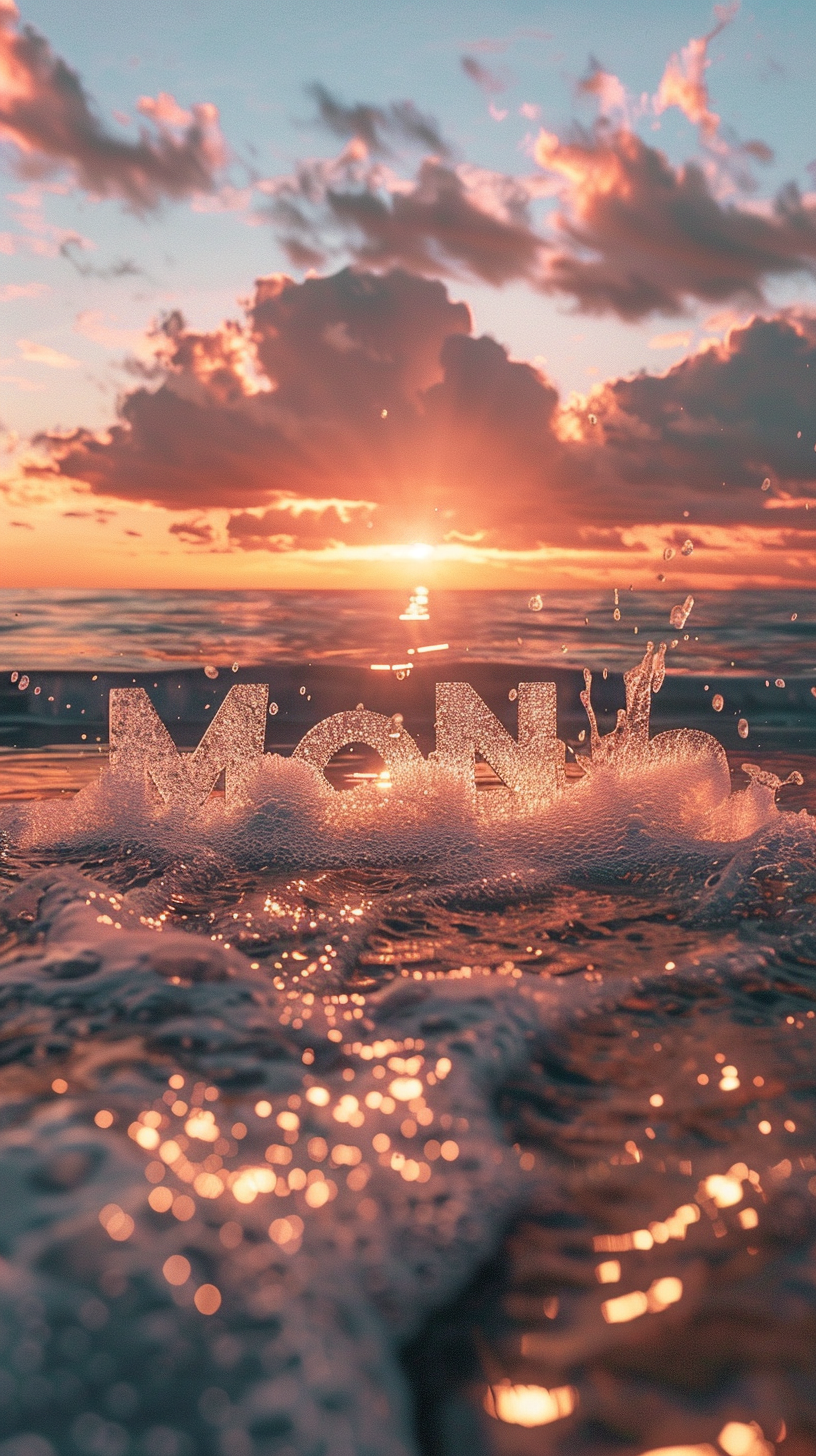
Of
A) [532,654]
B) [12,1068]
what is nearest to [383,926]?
[12,1068]

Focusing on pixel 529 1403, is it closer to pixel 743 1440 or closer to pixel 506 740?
pixel 743 1440

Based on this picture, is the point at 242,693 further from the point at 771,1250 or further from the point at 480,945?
the point at 771,1250

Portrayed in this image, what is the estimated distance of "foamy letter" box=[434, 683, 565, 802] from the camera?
5320 mm

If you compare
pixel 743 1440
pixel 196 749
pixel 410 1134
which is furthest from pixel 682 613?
pixel 743 1440

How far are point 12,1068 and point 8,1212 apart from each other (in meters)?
0.57

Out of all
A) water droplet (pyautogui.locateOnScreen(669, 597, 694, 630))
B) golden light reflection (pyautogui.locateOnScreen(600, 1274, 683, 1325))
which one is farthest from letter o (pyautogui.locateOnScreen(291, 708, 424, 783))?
golden light reflection (pyautogui.locateOnScreen(600, 1274, 683, 1325))

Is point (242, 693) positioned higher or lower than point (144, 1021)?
higher

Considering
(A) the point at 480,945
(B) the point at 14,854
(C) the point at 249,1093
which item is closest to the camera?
(C) the point at 249,1093

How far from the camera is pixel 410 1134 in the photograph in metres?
2.05

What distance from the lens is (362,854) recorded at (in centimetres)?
456

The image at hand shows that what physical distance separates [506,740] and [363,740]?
0.80 metres

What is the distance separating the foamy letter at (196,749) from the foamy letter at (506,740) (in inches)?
40.7

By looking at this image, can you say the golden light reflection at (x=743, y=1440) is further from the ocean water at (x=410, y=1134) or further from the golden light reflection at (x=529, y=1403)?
the golden light reflection at (x=529, y=1403)

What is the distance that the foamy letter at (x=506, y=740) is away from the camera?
532 cm
